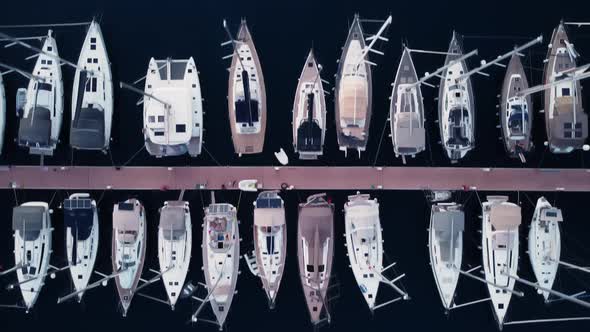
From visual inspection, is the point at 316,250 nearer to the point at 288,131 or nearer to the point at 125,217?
the point at 288,131

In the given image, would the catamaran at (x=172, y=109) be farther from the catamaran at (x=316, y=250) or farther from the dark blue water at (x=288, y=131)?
the catamaran at (x=316, y=250)

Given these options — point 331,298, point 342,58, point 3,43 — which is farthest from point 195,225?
point 3,43

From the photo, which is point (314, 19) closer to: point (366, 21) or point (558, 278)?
point (366, 21)

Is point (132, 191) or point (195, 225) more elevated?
point (132, 191)

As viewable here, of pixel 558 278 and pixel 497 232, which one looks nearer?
pixel 497 232

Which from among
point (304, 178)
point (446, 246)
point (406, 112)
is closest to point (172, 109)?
point (304, 178)

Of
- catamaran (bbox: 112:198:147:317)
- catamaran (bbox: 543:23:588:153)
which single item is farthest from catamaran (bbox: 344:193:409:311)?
catamaran (bbox: 112:198:147:317)

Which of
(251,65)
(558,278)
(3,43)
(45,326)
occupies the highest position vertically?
(3,43)
